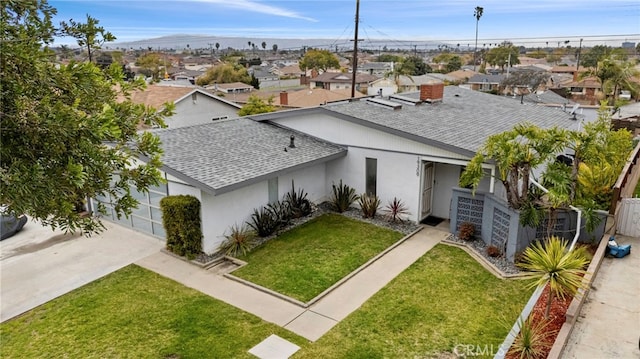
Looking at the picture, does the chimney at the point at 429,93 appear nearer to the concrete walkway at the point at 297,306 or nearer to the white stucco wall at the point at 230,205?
the white stucco wall at the point at 230,205

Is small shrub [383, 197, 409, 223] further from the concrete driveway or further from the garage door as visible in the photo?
the concrete driveway

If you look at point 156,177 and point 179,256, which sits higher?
point 156,177

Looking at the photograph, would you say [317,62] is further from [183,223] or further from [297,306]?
[297,306]

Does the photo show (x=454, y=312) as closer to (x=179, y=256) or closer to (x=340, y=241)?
(x=340, y=241)

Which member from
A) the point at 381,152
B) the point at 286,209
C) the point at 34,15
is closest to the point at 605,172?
the point at 381,152

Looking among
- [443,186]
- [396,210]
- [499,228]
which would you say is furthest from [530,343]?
[443,186]

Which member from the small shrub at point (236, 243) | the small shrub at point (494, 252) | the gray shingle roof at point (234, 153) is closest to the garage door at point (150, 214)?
the gray shingle roof at point (234, 153)
